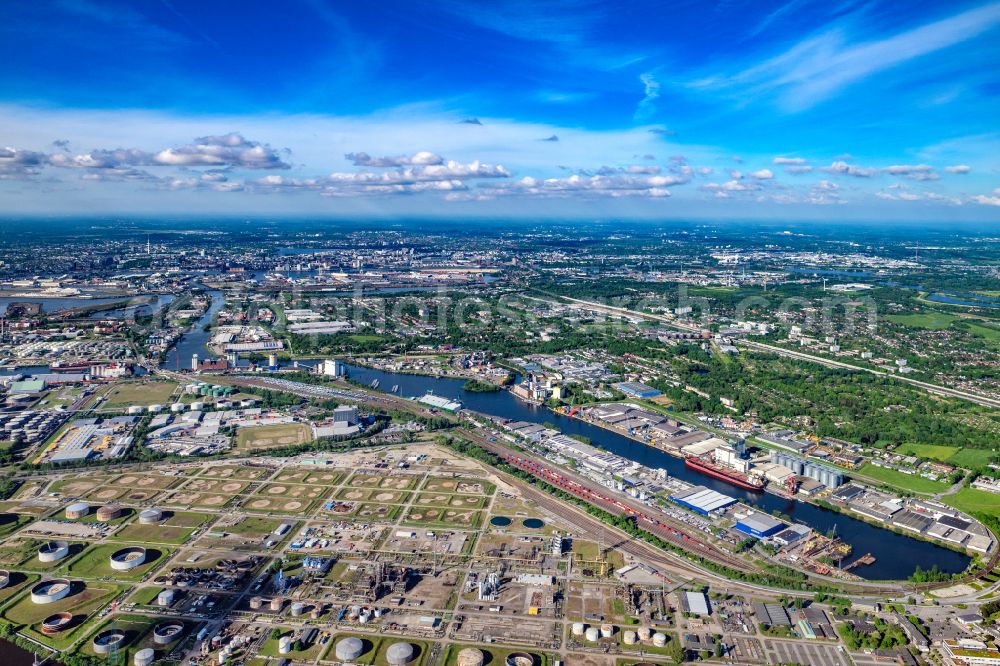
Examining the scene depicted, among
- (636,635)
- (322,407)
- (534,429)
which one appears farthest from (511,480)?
(322,407)

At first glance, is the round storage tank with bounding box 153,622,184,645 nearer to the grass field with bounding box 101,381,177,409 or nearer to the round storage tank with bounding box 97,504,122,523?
the round storage tank with bounding box 97,504,122,523

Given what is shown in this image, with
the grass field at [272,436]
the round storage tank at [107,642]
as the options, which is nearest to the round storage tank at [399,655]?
the round storage tank at [107,642]

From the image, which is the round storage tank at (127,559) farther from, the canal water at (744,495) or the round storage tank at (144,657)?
the canal water at (744,495)

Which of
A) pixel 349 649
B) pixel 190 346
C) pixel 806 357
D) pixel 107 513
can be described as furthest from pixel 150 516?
pixel 806 357

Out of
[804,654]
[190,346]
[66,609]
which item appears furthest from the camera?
[190,346]

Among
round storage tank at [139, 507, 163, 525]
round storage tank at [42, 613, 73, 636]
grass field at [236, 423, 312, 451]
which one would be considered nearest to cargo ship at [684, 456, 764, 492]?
grass field at [236, 423, 312, 451]

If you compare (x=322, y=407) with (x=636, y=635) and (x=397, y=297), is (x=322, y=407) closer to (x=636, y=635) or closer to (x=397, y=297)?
(x=636, y=635)

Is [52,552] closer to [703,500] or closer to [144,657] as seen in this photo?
[144,657]
